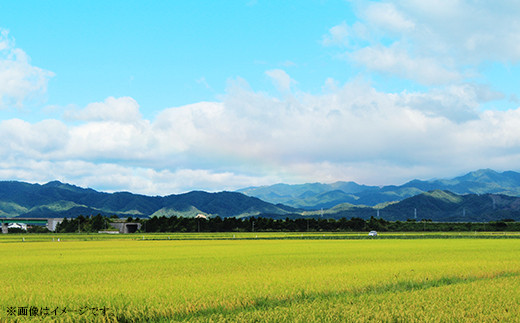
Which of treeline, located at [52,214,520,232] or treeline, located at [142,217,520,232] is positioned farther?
treeline, located at [142,217,520,232]

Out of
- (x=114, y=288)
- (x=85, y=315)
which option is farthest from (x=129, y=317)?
(x=114, y=288)

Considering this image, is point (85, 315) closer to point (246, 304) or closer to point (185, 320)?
point (185, 320)

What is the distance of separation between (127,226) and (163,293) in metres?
166

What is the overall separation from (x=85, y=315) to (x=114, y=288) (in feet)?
15.9

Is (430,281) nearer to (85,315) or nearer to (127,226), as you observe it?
(85,315)

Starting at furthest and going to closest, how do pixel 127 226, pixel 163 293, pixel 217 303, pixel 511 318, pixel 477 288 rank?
pixel 127 226, pixel 477 288, pixel 163 293, pixel 217 303, pixel 511 318

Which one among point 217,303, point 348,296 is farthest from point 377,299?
point 217,303

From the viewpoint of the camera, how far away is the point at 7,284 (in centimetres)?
1984

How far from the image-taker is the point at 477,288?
17281mm

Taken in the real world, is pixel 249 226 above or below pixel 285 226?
above

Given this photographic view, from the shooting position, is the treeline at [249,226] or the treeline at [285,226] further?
the treeline at [285,226]

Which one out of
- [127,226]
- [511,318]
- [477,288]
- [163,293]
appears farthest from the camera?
[127,226]

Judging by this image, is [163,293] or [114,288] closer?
[163,293]

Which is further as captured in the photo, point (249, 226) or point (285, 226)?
point (285, 226)
